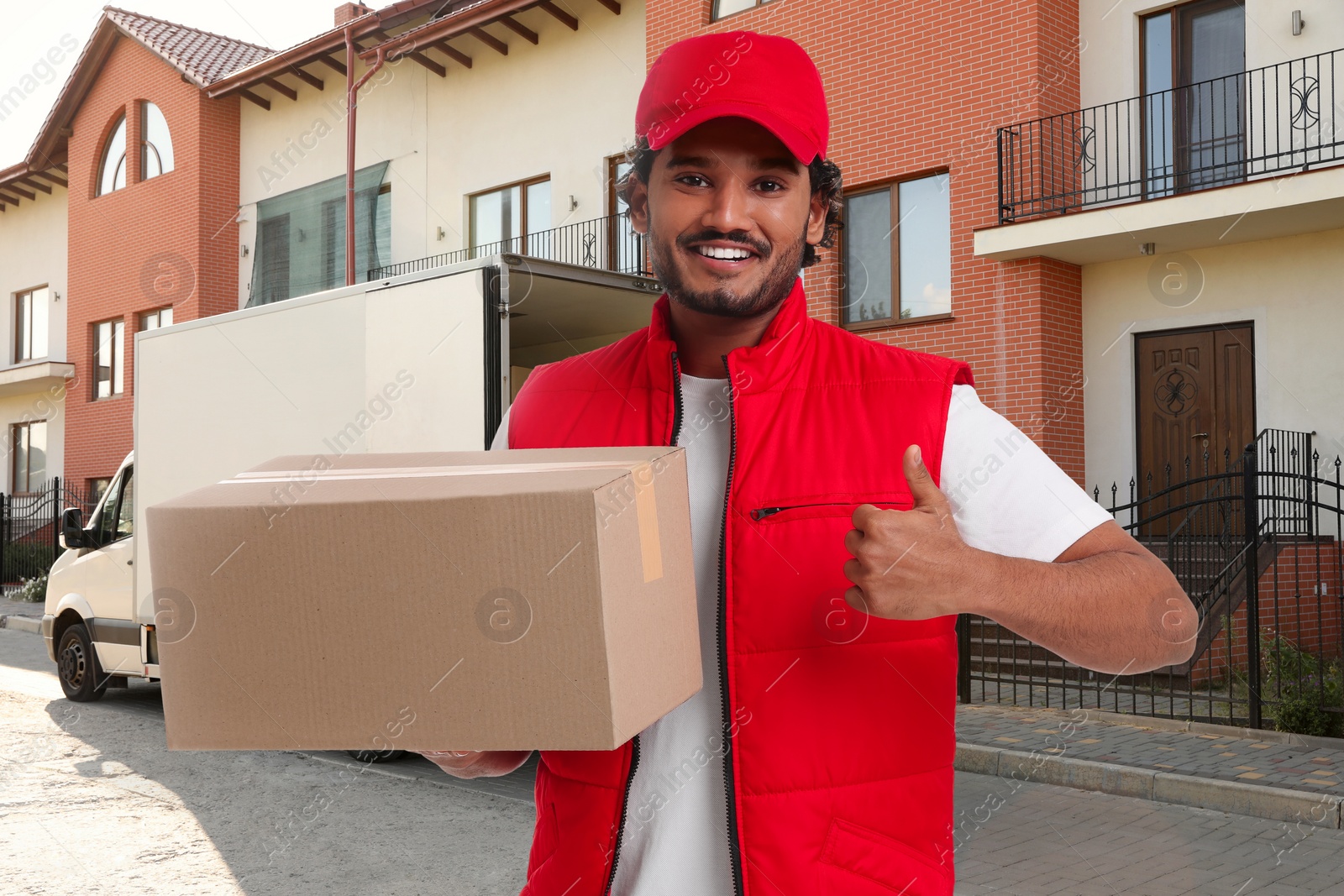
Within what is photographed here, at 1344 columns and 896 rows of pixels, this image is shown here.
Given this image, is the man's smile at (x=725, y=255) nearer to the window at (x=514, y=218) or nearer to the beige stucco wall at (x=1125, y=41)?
the beige stucco wall at (x=1125, y=41)

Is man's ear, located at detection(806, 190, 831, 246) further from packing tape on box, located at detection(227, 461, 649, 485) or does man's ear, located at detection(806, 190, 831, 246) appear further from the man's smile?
packing tape on box, located at detection(227, 461, 649, 485)

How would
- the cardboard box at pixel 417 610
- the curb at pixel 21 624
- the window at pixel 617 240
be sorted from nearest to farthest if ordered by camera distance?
the cardboard box at pixel 417 610 → the curb at pixel 21 624 → the window at pixel 617 240

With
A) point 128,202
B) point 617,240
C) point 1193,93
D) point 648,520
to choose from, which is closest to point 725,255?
point 648,520

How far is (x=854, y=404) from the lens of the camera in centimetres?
160

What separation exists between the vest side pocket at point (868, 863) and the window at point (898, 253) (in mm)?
12232

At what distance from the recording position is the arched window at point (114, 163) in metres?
24.0

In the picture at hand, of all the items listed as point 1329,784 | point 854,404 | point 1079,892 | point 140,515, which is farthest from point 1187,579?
point 854,404

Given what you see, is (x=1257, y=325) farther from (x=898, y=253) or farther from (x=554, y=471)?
(x=554, y=471)

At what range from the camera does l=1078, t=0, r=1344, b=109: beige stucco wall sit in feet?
37.8

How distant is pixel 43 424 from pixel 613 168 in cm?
1574

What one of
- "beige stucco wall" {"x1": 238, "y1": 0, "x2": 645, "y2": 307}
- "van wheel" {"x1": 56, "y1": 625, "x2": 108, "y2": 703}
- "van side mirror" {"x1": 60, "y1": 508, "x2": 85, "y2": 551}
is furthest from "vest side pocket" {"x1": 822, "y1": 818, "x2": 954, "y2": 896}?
"beige stucco wall" {"x1": 238, "y1": 0, "x2": 645, "y2": 307}

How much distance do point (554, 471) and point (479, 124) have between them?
17.9m

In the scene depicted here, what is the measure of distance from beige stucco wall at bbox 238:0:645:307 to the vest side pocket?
48.5ft

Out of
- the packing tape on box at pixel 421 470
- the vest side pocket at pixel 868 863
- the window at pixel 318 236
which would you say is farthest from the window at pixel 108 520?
the window at pixel 318 236
